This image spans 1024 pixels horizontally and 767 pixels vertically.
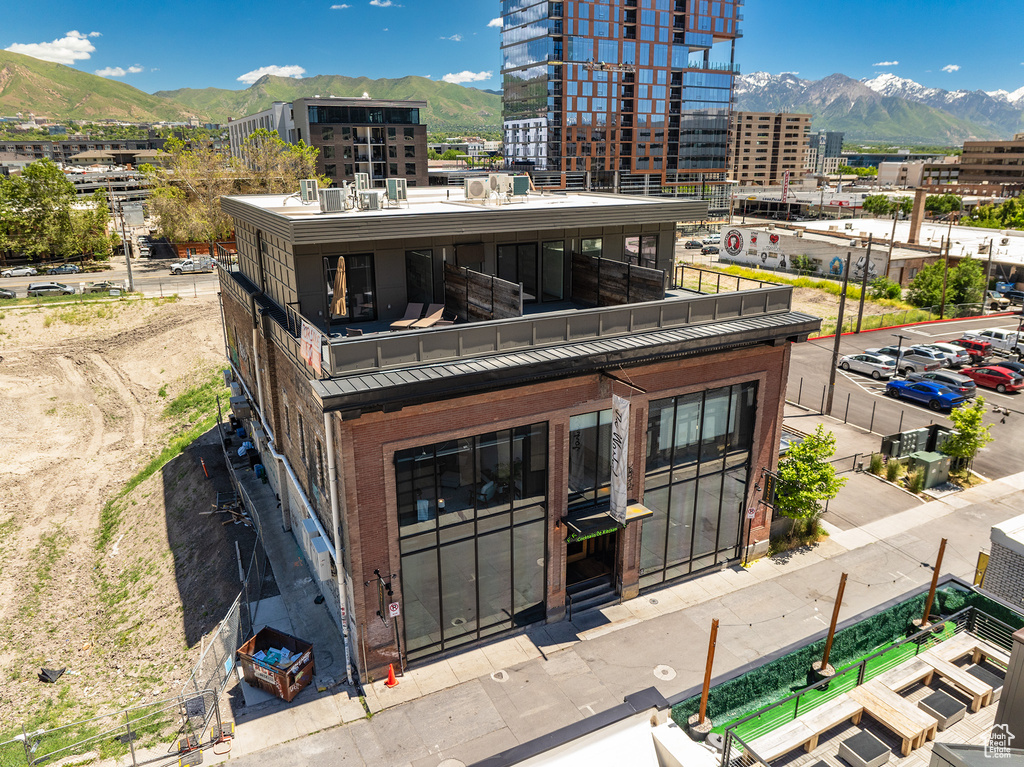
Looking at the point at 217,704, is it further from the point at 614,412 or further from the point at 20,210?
the point at 20,210

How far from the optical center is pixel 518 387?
60.1 ft

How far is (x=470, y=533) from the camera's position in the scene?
18.8 m

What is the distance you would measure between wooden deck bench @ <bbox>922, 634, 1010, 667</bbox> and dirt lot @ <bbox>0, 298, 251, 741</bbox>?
67.6ft

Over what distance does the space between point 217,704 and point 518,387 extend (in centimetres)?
1129

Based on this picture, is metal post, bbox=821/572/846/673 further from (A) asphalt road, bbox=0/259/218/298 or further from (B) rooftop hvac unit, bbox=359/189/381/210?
(A) asphalt road, bbox=0/259/218/298

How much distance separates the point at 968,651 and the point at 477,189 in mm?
21151

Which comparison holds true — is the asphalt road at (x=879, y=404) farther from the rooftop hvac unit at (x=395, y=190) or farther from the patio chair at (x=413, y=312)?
the rooftop hvac unit at (x=395, y=190)

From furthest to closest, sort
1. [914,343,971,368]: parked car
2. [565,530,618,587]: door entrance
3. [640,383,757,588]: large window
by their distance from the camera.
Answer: [914,343,971,368]: parked car
[565,530,618,587]: door entrance
[640,383,757,588]: large window

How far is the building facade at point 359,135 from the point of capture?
367 feet

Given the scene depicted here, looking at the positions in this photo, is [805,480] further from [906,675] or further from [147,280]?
[147,280]

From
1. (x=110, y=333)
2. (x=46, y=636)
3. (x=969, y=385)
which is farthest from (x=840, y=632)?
(x=110, y=333)

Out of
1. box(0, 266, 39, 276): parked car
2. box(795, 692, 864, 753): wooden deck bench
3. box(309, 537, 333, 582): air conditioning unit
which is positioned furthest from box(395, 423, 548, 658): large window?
box(0, 266, 39, 276): parked car

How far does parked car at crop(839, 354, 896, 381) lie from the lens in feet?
150

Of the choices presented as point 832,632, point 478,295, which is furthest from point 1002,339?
point 478,295
